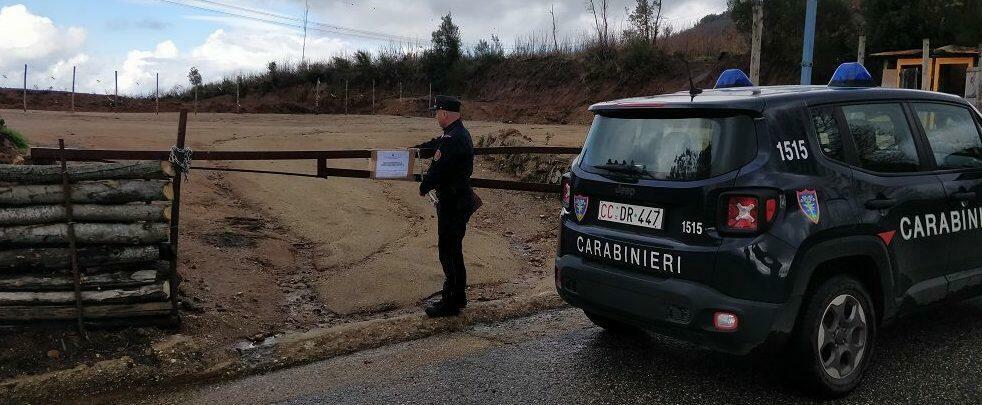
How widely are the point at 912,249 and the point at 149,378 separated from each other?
14.9 ft

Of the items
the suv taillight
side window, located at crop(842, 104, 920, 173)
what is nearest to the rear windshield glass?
the suv taillight

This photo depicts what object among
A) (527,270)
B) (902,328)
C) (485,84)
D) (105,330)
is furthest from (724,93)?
(485,84)

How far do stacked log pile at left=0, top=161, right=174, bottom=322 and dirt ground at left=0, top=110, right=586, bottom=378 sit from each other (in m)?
0.20

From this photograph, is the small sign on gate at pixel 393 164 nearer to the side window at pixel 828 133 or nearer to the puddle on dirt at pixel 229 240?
the puddle on dirt at pixel 229 240

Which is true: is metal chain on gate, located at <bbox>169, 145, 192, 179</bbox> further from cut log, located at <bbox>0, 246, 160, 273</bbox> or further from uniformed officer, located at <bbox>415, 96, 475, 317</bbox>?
uniformed officer, located at <bbox>415, 96, 475, 317</bbox>

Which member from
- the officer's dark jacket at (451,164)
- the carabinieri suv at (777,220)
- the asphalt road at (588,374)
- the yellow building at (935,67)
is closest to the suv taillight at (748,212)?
the carabinieri suv at (777,220)

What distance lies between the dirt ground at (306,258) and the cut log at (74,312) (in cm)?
9

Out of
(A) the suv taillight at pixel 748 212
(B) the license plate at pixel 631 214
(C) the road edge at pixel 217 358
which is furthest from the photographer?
(C) the road edge at pixel 217 358

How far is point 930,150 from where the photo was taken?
4395 millimetres

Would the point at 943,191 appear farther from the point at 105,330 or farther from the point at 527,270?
the point at 105,330

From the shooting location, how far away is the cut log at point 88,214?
4.60m

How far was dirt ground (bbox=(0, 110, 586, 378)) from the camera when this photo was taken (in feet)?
16.3

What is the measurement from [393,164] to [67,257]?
266cm

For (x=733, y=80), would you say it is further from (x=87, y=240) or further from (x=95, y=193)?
(x=87, y=240)
